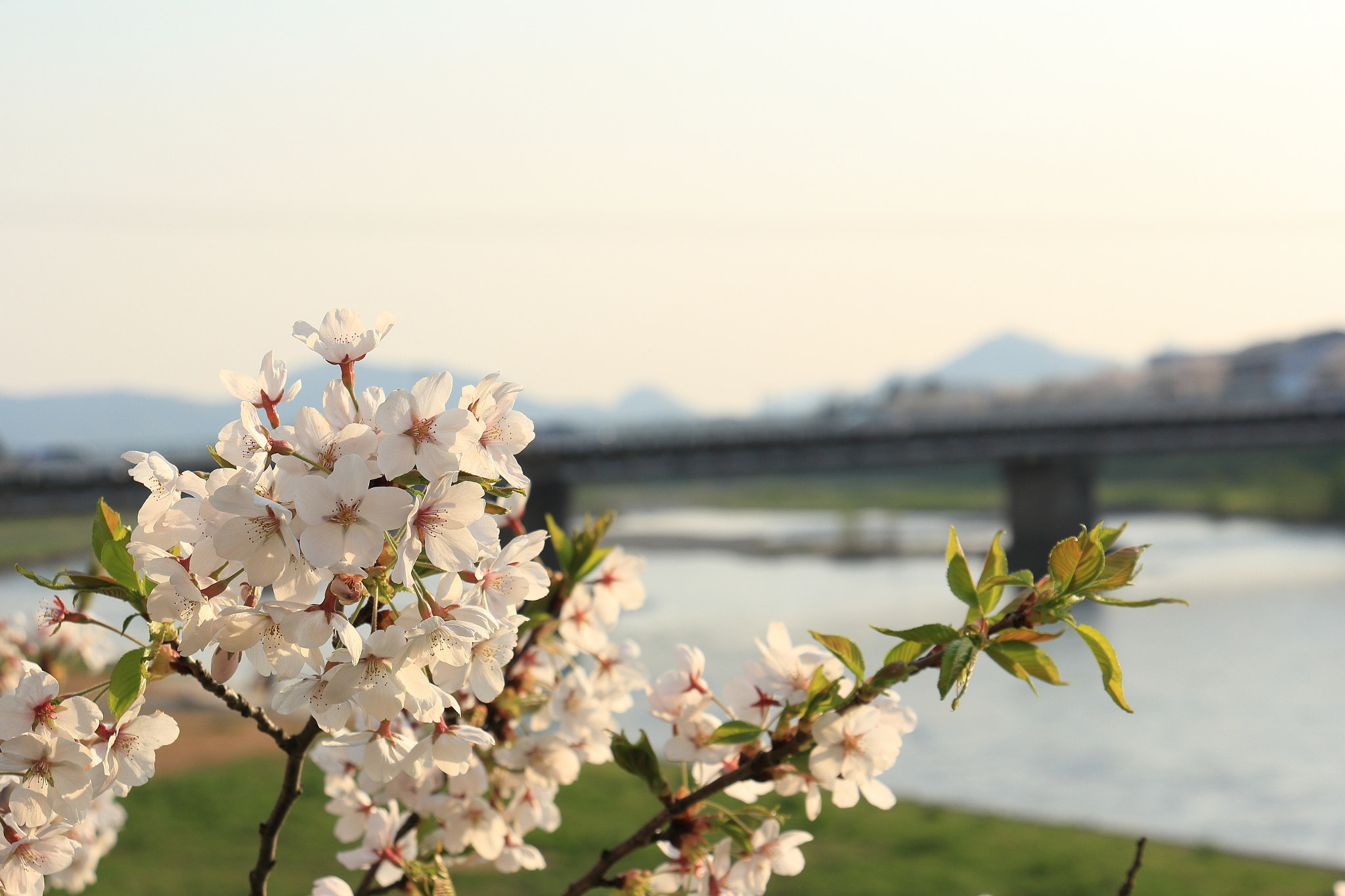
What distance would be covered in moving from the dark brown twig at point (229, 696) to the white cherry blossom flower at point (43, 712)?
0.30 ft

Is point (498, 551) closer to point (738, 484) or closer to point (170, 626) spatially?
point (170, 626)

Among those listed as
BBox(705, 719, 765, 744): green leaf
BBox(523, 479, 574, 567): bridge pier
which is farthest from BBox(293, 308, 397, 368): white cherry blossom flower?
BBox(523, 479, 574, 567): bridge pier

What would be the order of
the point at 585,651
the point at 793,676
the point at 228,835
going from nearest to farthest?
1. the point at 793,676
2. the point at 585,651
3. the point at 228,835

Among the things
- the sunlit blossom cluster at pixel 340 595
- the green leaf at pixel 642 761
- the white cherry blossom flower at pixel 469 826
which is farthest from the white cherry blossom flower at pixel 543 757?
the sunlit blossom cluster at pixel 340 595

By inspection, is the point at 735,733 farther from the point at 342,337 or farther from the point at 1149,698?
the point at 1149,698

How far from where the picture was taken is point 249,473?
1.03 metres

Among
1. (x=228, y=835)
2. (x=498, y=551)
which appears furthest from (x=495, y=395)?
(x=228, y=835)

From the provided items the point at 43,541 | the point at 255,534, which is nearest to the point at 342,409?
the point at 255,534

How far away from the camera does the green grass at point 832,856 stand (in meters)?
8.51

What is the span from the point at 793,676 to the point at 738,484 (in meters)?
83.8

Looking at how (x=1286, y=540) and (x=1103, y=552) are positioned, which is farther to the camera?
(x=1286, y=540)

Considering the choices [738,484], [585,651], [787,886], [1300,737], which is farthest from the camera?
[738,484]

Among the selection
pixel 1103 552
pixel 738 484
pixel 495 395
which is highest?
pixel 495 395

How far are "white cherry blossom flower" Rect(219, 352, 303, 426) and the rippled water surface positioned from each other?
2562 millimetres
